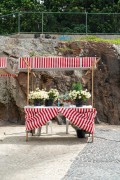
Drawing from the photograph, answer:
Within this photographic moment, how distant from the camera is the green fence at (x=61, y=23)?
2628 centimetres

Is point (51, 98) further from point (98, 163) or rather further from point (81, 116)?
point (98, 163)

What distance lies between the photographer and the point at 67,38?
1005 inches

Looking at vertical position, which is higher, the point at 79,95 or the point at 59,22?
the point at 59,22

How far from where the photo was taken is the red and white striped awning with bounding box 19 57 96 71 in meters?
14.8

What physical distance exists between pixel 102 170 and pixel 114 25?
19114 mm

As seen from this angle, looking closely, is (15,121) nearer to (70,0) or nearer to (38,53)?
(38,53)

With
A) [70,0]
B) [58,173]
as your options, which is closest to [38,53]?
[70,0]

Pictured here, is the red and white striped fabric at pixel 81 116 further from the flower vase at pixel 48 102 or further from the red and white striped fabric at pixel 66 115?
the flower vase at pixel 48 102

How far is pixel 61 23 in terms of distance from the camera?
Answer: 2597 centimetres

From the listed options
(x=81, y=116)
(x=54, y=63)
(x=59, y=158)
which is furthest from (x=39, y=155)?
(x=54, y=63)

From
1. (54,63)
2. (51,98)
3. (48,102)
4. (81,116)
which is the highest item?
(54,63)

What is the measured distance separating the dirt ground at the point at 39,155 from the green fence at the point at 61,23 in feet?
40.2

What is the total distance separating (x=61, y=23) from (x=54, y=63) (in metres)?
11.2

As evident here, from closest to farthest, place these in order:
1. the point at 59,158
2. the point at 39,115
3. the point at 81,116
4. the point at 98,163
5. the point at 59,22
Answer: the point at 98,163 → the point at 59,158 → the point at 81,116 → the point at 39,115 → the point at 59,22
